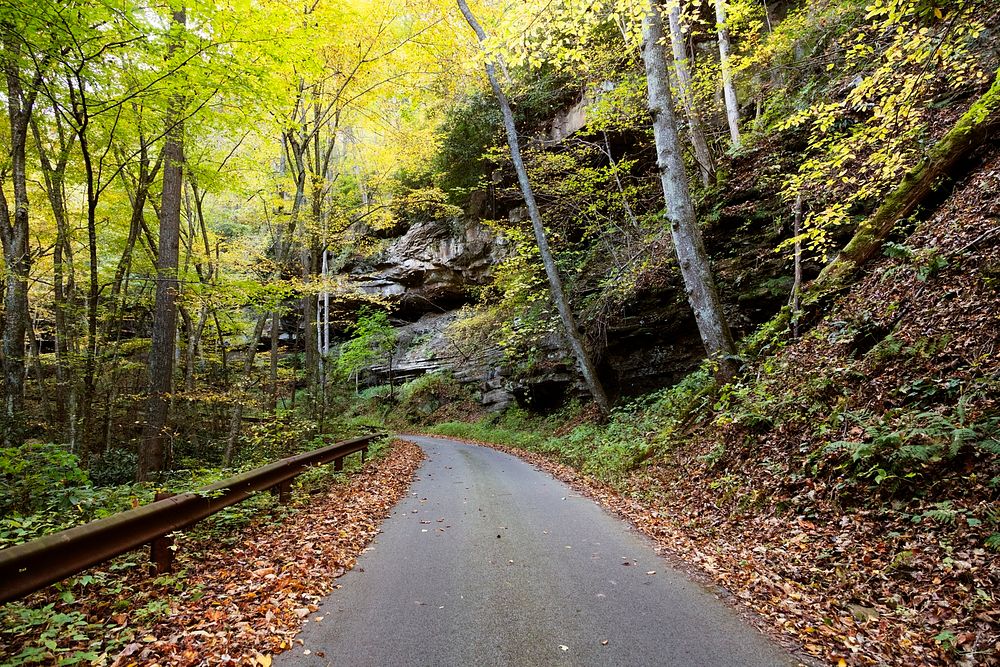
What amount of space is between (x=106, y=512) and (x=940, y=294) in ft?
32.1

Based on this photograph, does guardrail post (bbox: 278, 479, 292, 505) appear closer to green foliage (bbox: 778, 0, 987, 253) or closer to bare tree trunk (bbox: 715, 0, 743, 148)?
green foliage (bbox: 778, 0, 987, 253)

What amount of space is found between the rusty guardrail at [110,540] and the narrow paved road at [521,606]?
146cm

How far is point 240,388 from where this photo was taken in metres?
12.0

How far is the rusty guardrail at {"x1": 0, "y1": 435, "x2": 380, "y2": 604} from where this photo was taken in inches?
99.4

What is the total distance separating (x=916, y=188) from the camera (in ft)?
24.9

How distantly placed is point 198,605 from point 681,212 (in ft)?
29.3

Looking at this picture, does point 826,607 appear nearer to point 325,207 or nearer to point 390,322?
point 325,207

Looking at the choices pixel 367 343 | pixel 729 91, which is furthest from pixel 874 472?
pixel 367 343

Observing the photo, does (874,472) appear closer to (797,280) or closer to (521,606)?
(521,606)

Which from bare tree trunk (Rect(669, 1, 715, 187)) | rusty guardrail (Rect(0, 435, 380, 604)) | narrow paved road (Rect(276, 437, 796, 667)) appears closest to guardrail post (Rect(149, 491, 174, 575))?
rusty guardrail (Rect(0, 435, 380, 604))

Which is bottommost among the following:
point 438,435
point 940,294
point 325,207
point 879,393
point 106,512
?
point 438,435

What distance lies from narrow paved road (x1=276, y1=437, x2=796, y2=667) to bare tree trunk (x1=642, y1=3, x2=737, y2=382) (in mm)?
4391

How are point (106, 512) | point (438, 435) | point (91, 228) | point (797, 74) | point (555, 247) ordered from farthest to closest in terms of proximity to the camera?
point (438, 435)
point (555, 247)
point (797, 74)
point (91, 228)
point (106, 512)

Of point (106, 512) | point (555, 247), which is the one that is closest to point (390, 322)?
point (555, 247)
